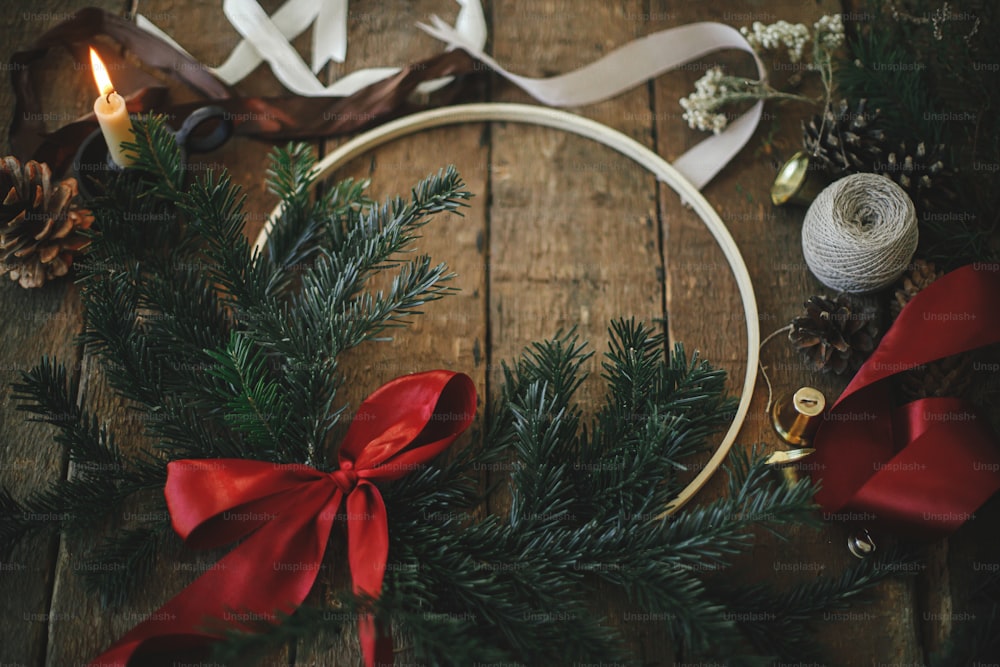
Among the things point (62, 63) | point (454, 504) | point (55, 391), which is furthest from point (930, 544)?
point (62, 63)

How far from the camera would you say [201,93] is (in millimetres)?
1090

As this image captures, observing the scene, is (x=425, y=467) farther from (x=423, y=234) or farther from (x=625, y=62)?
(x=625, y=62)

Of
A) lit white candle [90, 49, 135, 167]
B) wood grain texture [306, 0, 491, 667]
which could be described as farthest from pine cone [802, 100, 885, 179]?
lit white candle [90, 49, 135, 167]

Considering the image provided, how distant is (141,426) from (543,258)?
50cm

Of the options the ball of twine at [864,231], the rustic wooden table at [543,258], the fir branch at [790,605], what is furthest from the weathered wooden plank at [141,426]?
the ball of twine at [864,231]

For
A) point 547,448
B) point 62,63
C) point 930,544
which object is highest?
point 62,63

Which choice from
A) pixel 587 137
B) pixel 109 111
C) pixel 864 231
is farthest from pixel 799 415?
pixel 109 111

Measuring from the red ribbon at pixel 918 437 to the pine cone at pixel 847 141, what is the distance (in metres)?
0.18

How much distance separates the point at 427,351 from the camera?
0.95m

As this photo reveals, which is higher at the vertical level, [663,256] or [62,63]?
[62,63]

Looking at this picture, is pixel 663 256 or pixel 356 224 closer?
pixel 356 224

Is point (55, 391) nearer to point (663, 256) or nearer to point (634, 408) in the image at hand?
point (634, 408)

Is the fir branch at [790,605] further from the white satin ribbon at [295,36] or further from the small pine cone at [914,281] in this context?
the white satin ribbon at [295,36]

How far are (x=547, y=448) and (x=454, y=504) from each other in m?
0.15
